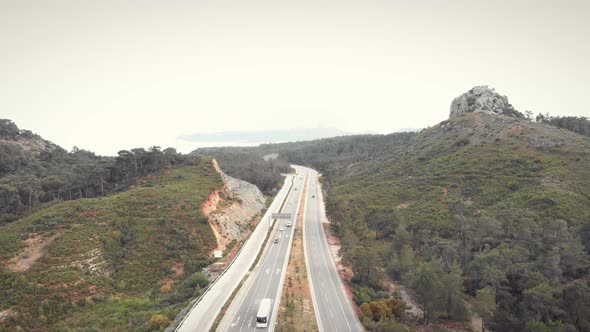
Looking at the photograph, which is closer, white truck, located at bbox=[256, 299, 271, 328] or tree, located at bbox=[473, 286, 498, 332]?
white truck, located at bbox=[256, 299, 271, 328]

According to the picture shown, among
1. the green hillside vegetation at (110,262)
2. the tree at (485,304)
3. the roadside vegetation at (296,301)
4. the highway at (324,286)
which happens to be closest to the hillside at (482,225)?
the tree at (485,304)

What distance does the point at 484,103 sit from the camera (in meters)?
155

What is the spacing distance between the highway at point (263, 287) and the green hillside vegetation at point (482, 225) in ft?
37.0

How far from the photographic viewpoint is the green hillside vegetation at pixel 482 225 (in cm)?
4338

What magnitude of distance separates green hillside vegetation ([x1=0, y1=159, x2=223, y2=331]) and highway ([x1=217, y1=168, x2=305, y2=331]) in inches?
273

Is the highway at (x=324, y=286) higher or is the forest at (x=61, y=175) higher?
the forest at (x=61, y=175)

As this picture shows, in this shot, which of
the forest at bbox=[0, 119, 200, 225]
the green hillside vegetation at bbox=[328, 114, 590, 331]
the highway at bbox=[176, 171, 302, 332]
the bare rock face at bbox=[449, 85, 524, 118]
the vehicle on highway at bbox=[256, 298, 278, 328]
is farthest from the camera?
the bare rock face at bbox=[449, 85, 524, 118]

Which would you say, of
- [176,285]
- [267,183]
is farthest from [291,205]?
[176,285]

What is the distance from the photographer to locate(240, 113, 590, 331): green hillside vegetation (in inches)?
1708

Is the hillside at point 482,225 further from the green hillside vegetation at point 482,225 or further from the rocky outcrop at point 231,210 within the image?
the rocky outcrop at point 231,210

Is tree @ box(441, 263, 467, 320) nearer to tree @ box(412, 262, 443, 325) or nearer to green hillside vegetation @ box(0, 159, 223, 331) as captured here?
tree @ box(412, 262, 443, 325)

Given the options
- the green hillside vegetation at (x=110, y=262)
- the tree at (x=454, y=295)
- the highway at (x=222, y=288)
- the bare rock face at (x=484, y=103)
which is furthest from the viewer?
the bare rock face at (x=484, y=103)

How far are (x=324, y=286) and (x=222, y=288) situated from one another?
14.5 metres

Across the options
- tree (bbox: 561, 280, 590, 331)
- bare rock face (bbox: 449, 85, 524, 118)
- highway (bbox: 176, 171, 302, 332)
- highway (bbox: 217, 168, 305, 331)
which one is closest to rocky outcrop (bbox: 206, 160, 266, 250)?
highway (bbox: 176, 171, 302, 332)
